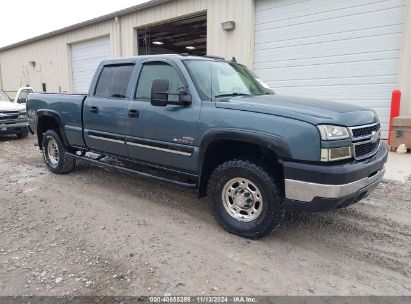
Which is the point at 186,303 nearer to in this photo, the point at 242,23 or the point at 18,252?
the point at 18,252

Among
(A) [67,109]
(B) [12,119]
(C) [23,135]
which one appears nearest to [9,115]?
(B) [12,119]

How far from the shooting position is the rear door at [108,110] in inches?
195

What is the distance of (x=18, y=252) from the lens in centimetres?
349

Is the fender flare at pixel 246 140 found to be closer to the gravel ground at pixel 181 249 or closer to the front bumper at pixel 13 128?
the gravel ground at pixel 181 249

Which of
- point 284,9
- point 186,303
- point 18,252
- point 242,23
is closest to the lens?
point 186,303

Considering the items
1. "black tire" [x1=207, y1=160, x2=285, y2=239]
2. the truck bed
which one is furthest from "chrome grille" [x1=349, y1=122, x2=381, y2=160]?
the truck bed

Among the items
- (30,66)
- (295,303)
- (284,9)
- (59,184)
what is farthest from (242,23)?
(30,66)

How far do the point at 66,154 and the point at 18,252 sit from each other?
2857 millimetres

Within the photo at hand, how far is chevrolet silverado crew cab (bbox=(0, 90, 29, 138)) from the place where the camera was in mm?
10664

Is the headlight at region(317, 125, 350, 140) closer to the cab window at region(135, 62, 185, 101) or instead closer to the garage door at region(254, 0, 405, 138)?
the cab window at region(135, 62, 185, 101)

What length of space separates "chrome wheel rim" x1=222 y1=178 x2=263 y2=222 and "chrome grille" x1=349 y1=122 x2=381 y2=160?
3.49 feet

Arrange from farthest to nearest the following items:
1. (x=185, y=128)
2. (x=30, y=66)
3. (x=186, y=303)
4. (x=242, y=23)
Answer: (x=30, y=66)
(x=242, y=23)
(x=185, y=128)
(x=186, y=303)

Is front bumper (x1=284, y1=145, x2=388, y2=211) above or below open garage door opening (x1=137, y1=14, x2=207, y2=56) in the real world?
below

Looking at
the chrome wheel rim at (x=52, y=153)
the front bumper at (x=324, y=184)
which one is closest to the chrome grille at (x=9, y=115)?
the chrome wheel rim at (x=52, y=153)
